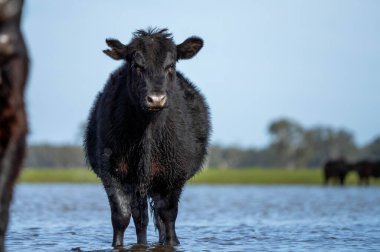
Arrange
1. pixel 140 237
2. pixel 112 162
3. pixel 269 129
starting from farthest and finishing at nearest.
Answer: pixel 269 129
pixel 140 237
pixel 112 162

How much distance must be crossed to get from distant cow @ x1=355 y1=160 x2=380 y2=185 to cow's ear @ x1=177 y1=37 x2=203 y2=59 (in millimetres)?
53500

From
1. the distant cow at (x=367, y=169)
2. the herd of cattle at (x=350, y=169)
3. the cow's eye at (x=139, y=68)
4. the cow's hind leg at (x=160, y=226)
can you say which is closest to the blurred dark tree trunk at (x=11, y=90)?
the cow's eye at (x=139, y=68)

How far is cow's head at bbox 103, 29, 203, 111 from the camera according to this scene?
8.48 m

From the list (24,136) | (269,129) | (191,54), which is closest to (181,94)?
(191,54)

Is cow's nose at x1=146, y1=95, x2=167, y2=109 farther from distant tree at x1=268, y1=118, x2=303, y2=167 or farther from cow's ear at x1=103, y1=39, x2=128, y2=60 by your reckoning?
distant tree at x1=268, y1=118, x2=303, y2=167

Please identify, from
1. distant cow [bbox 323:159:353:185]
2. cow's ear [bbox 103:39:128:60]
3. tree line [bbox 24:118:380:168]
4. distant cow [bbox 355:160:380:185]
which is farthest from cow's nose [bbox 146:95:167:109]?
tree line [bbox 24:118:380:168]

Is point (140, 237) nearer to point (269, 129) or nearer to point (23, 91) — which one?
point (23, 91)

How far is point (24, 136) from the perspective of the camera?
5.41 meters

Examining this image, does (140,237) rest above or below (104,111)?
below

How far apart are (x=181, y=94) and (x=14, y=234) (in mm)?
3334

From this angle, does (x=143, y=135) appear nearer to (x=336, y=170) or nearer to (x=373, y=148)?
(x=336, y=170)

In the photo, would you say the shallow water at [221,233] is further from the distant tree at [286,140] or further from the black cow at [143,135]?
the distant tree at [286,140]

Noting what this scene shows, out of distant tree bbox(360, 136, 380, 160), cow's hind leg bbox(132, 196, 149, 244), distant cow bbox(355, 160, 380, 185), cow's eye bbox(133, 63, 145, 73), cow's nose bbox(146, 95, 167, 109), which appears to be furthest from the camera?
distant tree bbox(360, 136, 380, 160)

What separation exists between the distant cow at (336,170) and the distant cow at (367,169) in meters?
0.71
